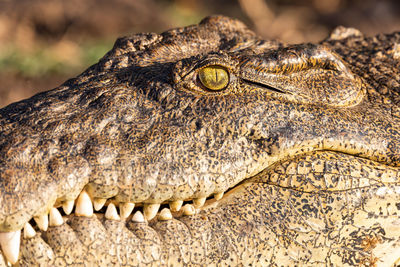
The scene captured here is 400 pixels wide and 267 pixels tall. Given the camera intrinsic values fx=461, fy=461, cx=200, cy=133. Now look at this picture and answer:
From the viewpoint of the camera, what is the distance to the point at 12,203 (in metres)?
2.01

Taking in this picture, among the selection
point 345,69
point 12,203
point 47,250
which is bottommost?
point 47,250

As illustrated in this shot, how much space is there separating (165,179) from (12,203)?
69 cm

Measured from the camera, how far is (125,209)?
2250mm

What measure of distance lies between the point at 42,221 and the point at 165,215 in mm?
579

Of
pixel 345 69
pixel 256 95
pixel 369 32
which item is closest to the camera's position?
pixel 256 95

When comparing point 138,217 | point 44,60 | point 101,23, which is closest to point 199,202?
point 138,217

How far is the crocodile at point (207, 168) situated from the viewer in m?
2.15

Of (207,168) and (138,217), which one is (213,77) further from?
(138,217)

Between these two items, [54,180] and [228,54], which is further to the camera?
[228,54]

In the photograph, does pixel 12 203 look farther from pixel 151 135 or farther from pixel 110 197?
pixel 151 135

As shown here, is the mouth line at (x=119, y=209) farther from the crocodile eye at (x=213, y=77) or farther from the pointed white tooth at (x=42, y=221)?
the crocodile eye at (x=213, y=77)

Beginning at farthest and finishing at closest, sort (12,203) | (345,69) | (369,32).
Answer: (369,32) → (345,69) → (12,203)

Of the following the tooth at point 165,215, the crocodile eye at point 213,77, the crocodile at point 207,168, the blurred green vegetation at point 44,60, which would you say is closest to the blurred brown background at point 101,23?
the blurred green vegetation at point 44,60

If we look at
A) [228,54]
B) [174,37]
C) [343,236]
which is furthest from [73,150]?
[343,236]
